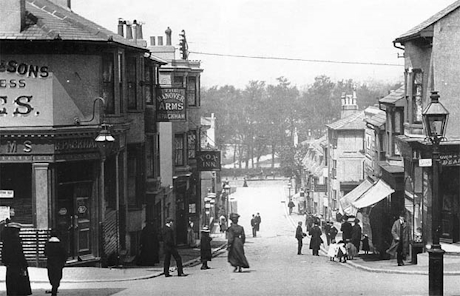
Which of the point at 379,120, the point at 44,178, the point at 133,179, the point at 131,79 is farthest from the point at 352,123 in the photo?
the point at 44,178

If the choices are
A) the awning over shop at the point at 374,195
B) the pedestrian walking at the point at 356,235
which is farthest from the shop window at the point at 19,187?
the awning over shop at the point at 374,195

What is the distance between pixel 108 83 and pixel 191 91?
20415 mm

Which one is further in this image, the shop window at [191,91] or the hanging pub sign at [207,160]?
the shop window at [191,91]

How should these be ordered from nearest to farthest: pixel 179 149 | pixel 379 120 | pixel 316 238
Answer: pixel 316 238
pixel 179 149
pixel 379 120

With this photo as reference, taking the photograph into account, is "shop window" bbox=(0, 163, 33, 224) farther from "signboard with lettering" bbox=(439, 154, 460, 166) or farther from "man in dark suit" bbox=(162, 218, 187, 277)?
"signboard with lettering" bbox=(439, 154, 460, 166)

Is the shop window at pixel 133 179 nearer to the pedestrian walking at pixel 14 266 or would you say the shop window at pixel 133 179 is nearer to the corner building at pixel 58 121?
the corner building at pixel 58 121

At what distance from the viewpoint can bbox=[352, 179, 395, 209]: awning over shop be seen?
34906 millimetres

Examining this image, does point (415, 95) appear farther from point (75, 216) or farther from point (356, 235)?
point (75, 216)

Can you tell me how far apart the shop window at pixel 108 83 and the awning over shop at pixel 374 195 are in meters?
11.4

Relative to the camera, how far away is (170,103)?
115 ft

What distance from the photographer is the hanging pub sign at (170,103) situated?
34.9 meters

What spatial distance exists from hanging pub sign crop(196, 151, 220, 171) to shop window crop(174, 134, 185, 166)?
73.0 inches

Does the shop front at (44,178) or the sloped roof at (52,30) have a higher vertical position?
the sloped roof at (52,30)

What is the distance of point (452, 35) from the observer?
92.5ft
